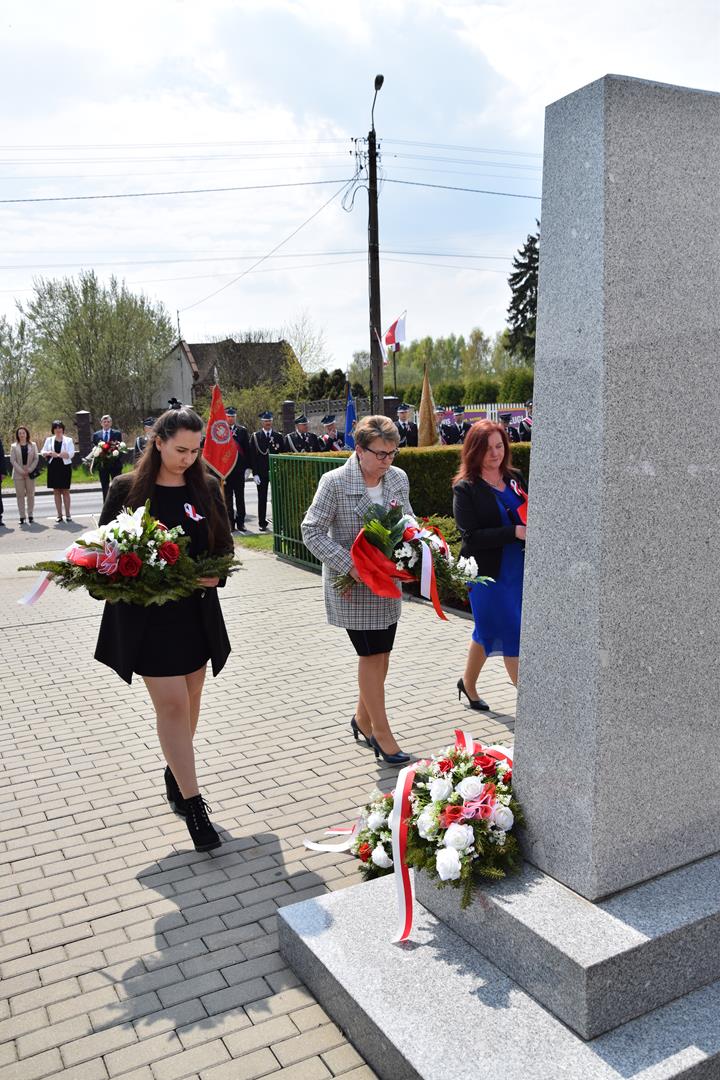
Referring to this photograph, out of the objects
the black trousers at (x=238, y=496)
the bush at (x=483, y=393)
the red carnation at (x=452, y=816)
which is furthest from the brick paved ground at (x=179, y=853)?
the bush at (x=483, y=393)

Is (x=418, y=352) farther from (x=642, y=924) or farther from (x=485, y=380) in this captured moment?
(x=642, y=924)

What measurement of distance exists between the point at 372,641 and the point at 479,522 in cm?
110

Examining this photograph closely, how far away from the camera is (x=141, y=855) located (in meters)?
4.21

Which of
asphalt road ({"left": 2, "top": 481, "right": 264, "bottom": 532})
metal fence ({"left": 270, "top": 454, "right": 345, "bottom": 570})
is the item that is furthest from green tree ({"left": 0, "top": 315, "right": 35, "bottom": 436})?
metal fence ({"left": 270, "top": 454, "right": 345, "bottom": 570})

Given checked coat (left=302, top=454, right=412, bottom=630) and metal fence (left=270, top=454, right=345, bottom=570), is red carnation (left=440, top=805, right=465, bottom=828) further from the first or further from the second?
metal fence (left=270, top=454, right=345, bottom=570)

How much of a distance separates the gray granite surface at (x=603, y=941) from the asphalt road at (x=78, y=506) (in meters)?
13.8

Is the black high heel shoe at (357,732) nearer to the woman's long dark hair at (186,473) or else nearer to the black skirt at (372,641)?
the black skirt at (372,641)

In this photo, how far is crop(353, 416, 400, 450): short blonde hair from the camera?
15.9 ft

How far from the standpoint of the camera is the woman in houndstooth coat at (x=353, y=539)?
4.89 meters

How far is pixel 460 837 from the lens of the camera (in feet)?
9.93

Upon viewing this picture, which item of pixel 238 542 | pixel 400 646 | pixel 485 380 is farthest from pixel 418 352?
pixel 400 646

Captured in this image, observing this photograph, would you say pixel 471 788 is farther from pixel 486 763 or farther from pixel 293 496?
pixel 293 496

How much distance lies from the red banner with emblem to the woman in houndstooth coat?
32.0 feet

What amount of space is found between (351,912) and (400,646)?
15.0ft
